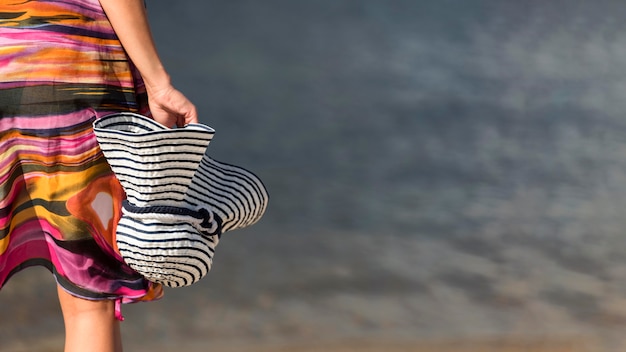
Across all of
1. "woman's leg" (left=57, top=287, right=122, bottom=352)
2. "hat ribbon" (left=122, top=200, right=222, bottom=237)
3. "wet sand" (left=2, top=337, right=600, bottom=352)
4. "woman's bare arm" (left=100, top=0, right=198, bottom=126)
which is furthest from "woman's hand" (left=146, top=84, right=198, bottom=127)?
"wet sand" (left=2, top=337, right=600, bottom=352)

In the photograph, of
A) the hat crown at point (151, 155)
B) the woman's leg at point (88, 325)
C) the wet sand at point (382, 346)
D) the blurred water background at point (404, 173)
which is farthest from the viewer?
the blurred water background at point (404, 173)

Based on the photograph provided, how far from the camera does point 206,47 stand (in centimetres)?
623

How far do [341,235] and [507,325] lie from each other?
0.94 metres

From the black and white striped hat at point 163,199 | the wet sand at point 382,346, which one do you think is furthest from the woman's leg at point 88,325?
the wet sand at point 382,346

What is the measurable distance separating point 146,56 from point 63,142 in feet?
0.59

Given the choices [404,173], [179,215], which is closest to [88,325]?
[179,215]

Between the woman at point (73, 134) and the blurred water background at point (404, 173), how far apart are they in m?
1.09

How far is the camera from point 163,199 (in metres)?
1.33

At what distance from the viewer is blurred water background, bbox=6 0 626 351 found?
2.64 metres

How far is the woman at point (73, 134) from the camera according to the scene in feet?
4.33

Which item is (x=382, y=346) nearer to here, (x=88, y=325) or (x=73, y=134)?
(x=88, y=325)

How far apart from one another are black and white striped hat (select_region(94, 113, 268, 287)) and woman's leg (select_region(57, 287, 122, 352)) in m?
0.12

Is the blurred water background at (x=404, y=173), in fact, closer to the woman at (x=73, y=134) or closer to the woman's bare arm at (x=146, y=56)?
the woman at (x=73, y=134)

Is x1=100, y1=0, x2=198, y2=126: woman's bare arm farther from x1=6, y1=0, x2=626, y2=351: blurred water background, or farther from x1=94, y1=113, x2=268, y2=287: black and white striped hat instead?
x1=6, y1=0, x2=626, y2=351: blurred water background
